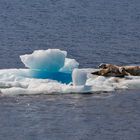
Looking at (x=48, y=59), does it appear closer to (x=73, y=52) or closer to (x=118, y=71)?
(x=118, y=71)

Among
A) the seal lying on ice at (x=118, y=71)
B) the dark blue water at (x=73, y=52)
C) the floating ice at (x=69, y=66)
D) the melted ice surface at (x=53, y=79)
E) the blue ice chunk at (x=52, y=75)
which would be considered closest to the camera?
the dark blue water at (x=73, y=52)

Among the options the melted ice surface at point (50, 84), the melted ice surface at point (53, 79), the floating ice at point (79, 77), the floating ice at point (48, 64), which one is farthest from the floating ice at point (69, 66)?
the floating ice at point (79, 77)

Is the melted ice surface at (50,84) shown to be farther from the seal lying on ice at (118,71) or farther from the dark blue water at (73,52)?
the dark blue water at (73,52)

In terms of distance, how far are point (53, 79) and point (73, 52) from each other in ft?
29.6

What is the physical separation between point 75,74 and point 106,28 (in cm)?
2045

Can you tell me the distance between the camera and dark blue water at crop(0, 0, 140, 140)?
99.9ft

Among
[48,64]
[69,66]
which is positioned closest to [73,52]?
[69,66]

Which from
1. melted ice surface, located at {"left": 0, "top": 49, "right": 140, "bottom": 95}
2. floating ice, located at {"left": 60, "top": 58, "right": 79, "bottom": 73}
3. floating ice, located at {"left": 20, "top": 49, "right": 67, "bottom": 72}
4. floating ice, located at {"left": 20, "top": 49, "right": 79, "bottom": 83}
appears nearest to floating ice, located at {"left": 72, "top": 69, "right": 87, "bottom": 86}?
melted ice surface, located at {"left": 0, "top": 49, "right": 140, "bottom": 95}

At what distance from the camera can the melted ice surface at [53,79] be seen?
116 feet

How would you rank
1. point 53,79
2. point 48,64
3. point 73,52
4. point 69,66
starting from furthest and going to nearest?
point 73,52
point 69,66
point 48,64
point 53,79

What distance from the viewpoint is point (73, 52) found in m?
46.3

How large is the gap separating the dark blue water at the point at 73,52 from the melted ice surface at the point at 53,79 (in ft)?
2.36

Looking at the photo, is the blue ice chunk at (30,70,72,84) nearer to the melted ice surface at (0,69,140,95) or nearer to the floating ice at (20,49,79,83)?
the floating ice at (20,49,79,83)

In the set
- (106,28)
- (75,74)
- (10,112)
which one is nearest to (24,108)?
(10,112)
